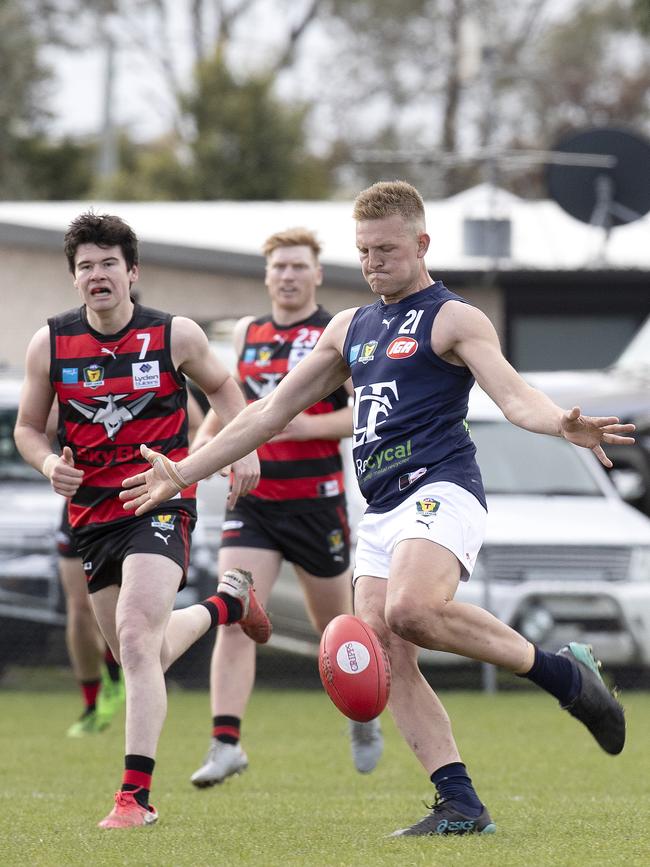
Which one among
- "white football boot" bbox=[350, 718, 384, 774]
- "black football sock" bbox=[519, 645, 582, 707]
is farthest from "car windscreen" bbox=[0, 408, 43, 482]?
"black football sock" bbox=[519, 645, 582, 707]

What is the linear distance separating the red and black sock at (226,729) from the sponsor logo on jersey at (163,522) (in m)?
1.62

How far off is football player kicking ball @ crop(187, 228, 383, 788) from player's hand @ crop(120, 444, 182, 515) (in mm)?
1908

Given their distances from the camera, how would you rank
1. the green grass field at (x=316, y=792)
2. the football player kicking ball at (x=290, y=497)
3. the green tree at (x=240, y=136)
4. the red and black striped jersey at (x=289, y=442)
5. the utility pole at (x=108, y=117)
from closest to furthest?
the green grass field at (x=316, y=792), the football player kicking ball at (x=290, y=497), the red and black striped jersey at (x=289, y=442), the green tree at (x=240, y=136), the utility pole at (x=108, y=117)

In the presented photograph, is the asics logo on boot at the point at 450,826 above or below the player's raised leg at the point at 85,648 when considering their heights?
above

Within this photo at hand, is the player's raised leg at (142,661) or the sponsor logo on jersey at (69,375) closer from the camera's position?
the player's raised leg at (142,661)

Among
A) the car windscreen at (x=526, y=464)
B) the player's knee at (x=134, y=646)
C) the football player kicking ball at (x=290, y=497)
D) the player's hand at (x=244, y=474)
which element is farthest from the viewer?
the car windscreen at (x=526, y=464)

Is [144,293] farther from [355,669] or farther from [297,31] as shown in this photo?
[297,31]

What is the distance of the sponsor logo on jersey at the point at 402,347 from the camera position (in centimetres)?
577

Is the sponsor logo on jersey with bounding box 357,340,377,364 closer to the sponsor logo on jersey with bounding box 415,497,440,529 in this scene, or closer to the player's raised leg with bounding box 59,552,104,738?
the sponsor logo on jersey with bounding box 415,497,440,529

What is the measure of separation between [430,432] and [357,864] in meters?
1.46

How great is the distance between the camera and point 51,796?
7.43 metres

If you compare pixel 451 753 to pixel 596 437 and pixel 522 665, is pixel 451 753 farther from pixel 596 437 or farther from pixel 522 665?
pixel 596 437

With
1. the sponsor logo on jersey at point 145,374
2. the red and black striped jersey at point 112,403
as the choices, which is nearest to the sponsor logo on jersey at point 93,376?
the red and black striped jersey at point 112,403

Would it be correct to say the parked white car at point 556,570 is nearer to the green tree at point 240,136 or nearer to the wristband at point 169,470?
the wristband at point 169,470
